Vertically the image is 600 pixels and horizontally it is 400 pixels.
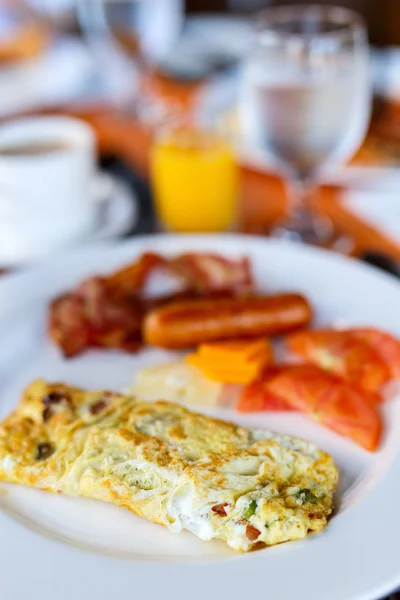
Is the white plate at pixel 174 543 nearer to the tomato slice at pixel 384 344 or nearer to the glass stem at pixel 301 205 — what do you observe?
the tomato slice at pixel 384 344

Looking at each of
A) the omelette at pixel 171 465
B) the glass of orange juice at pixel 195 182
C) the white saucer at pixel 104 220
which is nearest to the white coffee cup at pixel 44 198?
the white saucer at pixel 104 220

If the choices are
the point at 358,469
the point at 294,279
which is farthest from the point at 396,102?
the point at 358,469

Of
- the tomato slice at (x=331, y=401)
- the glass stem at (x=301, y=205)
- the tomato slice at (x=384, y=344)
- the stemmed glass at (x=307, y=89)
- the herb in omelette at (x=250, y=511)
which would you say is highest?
the stemmed glass at (x=307, y=89)

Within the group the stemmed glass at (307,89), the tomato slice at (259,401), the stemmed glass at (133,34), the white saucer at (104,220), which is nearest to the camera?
the tomato slice at (259,401)

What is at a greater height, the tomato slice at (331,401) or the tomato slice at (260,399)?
the tomato slice at (331,401)

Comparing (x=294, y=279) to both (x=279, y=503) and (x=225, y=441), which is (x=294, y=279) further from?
(x=279, y=503)
